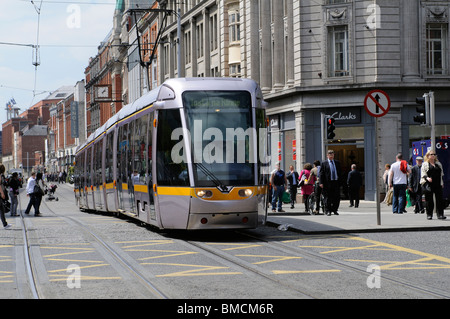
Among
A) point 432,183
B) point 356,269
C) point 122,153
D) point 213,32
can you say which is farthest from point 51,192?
point 356,269

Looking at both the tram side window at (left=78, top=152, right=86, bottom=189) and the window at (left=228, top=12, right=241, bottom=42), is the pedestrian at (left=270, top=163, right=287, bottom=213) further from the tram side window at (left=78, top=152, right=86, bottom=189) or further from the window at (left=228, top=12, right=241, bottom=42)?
the window at (left=228, top=12, right=241, bottom=42)

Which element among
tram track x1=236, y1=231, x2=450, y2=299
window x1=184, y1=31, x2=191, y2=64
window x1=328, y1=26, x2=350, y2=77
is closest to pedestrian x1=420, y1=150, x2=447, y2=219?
tram track x1=236, y1=231, x2=450, y2=299

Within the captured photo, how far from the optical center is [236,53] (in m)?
46.2

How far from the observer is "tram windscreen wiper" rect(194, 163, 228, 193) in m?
14.9

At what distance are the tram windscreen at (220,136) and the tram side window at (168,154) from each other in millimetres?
278

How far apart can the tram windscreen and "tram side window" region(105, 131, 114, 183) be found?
26.6 ft

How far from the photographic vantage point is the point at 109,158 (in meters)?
23.6

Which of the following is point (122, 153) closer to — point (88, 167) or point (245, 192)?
point (245, 192)

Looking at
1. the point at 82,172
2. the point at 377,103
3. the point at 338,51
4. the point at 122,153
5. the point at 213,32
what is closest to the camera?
the point at 377,103

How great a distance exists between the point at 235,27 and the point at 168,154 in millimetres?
31828

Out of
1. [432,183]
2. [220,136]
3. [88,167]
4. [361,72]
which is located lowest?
[432,183]

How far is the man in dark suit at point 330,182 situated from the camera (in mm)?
21984
